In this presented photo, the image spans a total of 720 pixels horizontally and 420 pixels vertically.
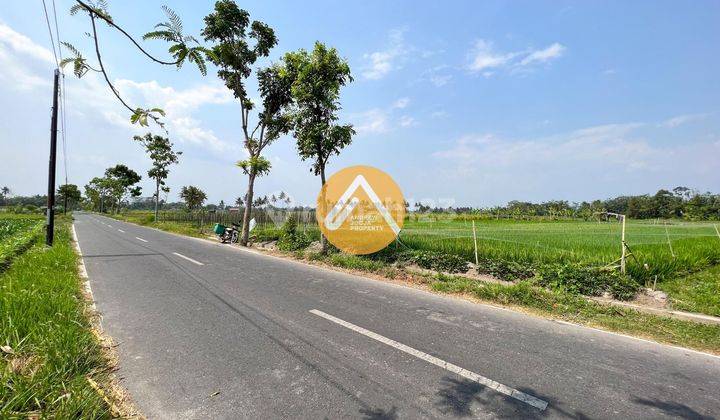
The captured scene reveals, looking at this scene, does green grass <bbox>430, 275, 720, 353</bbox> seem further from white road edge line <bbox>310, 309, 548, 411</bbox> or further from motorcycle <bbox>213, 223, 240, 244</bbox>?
motorcycle <bbox>213, 223, 240, 244</bbox>

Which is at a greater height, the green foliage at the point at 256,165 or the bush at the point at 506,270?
the green foliage at the point at 256,165

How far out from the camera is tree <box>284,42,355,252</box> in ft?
36.5

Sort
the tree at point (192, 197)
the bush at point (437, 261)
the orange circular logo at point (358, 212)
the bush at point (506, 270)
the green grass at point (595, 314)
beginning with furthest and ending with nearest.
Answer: the tree at point (192, 197) < the orange circular logo at point (358, 212) < the bush at point (437, 261) < the bush at point (506, 270) < the green grass at point (595, 314)

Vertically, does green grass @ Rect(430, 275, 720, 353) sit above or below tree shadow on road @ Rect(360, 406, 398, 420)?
below

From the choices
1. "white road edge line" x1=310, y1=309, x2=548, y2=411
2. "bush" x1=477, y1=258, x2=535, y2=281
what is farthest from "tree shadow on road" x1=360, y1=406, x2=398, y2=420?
"bush" x1=477, y1=258, x2=535, y2=281

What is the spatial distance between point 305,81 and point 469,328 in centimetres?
1002

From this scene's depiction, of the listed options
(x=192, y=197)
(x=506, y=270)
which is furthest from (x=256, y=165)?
(x=192, y=197)

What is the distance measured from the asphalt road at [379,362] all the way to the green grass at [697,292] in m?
2.69

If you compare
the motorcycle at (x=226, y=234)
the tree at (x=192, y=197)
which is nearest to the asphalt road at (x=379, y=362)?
the motorcycle at (x=226, y=234)

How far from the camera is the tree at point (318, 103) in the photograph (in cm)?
1112

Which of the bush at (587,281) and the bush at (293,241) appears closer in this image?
the bush at (587,281)

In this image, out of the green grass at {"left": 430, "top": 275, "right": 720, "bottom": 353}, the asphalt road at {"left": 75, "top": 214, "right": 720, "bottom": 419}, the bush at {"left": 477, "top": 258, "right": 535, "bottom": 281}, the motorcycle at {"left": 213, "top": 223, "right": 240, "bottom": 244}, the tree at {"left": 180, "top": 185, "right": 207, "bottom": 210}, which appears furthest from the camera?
the tree at {"left": 180, "top": 185, "right": 207, "bottom": 210}

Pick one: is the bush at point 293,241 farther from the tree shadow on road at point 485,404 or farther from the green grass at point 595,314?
the tree shadow on road at point 485,404

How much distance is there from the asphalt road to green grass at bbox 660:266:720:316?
2.69 m
